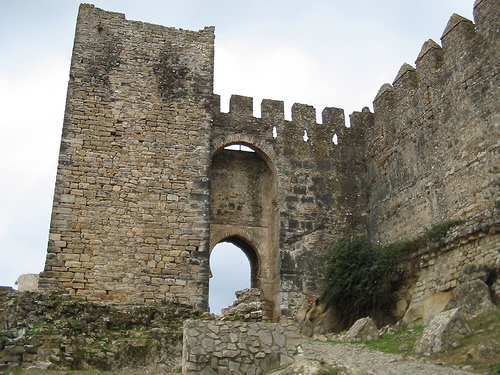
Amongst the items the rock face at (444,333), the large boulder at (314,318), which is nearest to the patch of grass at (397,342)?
the rock face at (444,333)

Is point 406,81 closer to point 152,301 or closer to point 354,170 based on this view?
point 354,170

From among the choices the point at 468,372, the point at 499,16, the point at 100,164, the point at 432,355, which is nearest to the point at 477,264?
the point at 432,355

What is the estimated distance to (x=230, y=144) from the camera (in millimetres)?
14406

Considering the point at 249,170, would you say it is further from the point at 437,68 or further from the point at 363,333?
the point at 363,333

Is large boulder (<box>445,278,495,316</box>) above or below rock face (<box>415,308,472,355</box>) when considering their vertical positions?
above

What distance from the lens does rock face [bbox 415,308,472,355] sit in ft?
26.4

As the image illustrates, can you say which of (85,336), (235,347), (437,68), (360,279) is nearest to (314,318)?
(360,279)

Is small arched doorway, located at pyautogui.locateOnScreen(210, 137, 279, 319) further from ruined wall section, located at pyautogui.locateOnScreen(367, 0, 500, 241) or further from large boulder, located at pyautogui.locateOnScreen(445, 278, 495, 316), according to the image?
large boulder, located at pyautogui.locateOnScreen(445, 278, 495, 316)

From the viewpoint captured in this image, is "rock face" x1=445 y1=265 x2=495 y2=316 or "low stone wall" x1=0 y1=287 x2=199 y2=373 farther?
"rock face" x1=445 y1=265 x2=495 y2=316

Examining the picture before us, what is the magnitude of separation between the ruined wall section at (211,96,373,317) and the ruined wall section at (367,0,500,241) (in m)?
0.57

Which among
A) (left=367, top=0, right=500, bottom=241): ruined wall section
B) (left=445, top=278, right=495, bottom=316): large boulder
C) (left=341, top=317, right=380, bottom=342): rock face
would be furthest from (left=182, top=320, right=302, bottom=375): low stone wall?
(left=367, top=0, right=500, bottom=241): ruined wall section

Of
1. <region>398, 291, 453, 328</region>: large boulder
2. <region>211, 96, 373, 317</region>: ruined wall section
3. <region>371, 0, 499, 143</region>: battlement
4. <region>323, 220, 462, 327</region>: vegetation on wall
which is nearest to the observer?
<region>398, 291, 453, 328</region>: large boulder

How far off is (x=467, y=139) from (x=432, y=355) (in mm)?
5063

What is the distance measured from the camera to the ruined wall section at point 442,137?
1106 centimetres
